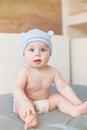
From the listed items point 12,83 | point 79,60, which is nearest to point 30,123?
point 12,83

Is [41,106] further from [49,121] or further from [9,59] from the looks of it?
[9,59]

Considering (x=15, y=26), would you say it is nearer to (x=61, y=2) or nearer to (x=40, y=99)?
(x=61, y=2)

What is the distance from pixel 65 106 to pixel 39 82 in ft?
0.36

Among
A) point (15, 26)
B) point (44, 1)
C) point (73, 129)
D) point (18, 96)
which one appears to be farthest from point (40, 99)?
point (44, 1)

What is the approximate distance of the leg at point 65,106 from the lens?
0.67m

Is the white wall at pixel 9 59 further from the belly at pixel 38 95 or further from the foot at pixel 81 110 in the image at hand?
the foot at pixel 81 110

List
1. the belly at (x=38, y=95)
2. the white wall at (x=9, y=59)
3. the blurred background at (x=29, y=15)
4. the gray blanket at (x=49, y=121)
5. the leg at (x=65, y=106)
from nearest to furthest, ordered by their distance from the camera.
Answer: the gray blanket at (x=49, y=121), the leg at (x=65, y=106), the belly at (x=38, y=95), the white wall at (x=9, y=59), the blurred background at (x=29, y=15)

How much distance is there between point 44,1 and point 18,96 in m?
0.73

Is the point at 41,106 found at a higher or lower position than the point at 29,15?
lower

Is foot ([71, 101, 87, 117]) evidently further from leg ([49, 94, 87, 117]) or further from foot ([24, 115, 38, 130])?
foot ([24, 115, 38, 130])

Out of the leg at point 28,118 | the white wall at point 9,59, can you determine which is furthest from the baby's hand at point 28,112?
the white wall at point 9,59

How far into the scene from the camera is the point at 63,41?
1206 millimetres

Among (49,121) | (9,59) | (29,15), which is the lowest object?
(49,121)

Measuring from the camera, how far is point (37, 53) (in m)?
0.75
